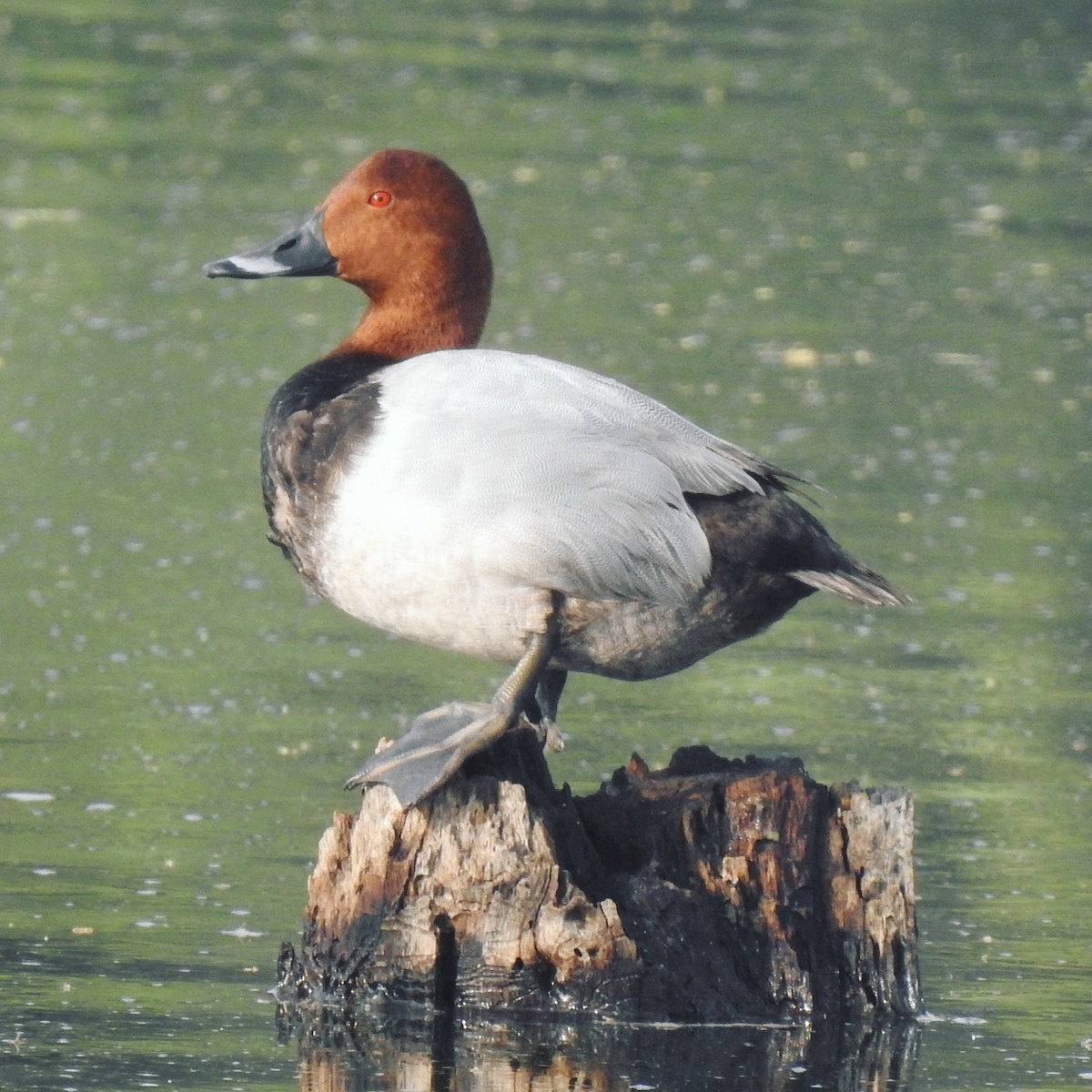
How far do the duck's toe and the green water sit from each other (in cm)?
48

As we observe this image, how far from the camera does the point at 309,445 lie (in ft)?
15.4

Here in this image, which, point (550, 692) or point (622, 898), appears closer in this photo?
point (622, 898)

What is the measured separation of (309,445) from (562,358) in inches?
214

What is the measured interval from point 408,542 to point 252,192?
8.83 m

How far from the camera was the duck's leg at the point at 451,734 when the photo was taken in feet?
14.4

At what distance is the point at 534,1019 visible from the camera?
4.41m

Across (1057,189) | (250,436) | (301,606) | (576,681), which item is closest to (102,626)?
(301,606)

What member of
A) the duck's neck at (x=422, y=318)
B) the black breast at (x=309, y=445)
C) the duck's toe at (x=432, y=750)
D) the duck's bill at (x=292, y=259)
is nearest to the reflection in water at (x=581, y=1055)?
the duck's toe at (x=432, y=750)

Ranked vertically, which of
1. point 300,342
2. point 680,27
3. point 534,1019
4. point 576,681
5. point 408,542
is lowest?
point 680,27

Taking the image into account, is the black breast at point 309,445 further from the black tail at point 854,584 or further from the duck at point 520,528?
the black tail at point 854,584

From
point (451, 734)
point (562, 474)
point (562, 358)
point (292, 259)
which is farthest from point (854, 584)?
point (562, 358)

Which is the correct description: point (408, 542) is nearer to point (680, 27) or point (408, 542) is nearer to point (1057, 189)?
point (1057, 189)

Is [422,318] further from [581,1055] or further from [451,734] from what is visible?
[581,1055]

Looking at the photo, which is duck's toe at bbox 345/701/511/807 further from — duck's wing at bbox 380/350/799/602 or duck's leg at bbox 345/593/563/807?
duck's wing at bbox 380/350/799/602
